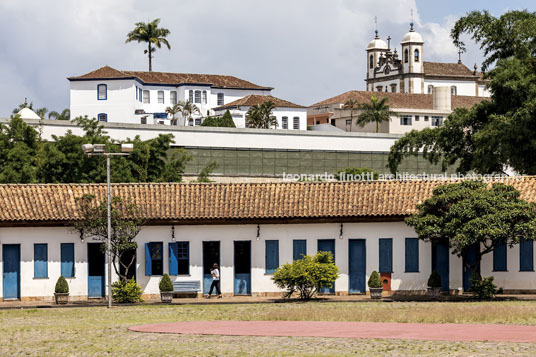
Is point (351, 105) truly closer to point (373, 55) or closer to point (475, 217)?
point (373, 55)

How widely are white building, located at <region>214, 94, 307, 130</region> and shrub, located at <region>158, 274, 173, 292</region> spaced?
80.3m

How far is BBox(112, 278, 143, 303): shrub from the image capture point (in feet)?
124

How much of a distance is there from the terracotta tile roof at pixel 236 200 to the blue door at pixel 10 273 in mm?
1159

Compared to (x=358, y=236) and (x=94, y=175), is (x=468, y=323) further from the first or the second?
(x=94, y=175)

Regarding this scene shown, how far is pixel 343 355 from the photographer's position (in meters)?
21.2

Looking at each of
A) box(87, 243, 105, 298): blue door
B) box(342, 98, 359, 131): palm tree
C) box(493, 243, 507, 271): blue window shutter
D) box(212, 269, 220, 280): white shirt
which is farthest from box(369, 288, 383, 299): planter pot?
box(342, 98, 359, 131): palm tree

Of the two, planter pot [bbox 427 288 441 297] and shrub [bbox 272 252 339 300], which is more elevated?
shrub [bbox 272 252 339 300]

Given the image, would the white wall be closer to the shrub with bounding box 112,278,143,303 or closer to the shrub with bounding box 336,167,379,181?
the shrub with bounding box 112,278,143,303

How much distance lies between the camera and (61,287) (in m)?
38.4

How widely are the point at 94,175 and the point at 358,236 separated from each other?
24.3m

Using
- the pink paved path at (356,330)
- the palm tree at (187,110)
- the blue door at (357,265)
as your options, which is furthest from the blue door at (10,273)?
the palm tree at (187,110)

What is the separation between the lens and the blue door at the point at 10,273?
1554 inches

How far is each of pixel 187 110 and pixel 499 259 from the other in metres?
81.0

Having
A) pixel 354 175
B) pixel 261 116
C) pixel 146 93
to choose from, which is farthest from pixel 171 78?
pixel 354 175
